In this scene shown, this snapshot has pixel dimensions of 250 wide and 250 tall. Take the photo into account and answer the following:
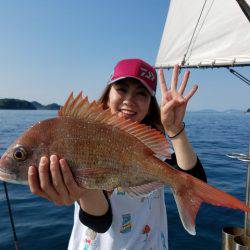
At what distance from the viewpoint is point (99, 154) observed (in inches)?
102

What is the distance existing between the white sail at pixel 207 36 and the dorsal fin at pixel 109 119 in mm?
6435

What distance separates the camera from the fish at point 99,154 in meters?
2.57

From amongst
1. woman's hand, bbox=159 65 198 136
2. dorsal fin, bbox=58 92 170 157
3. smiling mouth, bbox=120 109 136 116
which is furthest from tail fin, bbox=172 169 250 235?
smiling mouth, bbox=120 109 136 116

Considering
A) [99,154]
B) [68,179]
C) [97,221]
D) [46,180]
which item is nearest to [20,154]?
[46,180]

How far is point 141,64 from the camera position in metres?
4.04

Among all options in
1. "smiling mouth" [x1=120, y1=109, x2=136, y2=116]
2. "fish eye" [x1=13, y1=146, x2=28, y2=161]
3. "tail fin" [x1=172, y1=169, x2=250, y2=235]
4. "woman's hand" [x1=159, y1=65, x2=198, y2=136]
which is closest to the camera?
"tail fin" [x1=172, y1=169, x2=250, y2=235]

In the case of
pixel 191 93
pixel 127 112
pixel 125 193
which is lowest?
pixel 125 193

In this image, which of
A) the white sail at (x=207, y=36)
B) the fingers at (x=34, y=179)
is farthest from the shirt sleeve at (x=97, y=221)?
the white sail at (x=207, y=36)

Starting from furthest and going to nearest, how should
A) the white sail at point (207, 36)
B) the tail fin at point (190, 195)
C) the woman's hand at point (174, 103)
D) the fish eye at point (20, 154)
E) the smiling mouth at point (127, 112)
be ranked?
the white sail at point (207, 36)
the smiling mouth at point (127, 112)
the woman's hand at point (174, 103)
the fish eye at point (20, 154)
the tail fin at point (190, 195)

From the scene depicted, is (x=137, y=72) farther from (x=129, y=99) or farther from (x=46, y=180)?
(x=46, y=180)

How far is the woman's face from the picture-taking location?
3.87 meters

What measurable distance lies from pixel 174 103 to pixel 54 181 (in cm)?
141

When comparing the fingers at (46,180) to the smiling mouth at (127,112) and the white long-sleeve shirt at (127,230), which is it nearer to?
the white long-sleeve shirt at (127,230)

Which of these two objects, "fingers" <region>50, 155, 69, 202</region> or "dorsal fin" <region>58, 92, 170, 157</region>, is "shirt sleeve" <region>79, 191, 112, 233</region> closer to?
"fingers" <region>50, 155, 69, 202</region>
